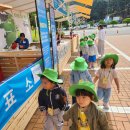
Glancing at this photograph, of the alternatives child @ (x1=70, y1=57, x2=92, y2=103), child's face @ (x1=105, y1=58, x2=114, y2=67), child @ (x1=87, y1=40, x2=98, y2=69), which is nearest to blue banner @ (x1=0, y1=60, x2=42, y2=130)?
child @ (x1=70, y1=57, x2=92, y2=103)

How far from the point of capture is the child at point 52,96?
9.71ft

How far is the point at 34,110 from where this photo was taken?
15.4 feet

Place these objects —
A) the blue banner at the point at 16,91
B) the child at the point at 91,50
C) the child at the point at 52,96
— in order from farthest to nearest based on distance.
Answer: the child at the point at 91,50
the blue banner at the point at 16,91
the child at the point at 52,96

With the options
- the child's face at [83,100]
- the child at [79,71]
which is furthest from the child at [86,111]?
the child at [79,71]

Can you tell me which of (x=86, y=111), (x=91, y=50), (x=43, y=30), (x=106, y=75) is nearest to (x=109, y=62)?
(x=106, y=75)

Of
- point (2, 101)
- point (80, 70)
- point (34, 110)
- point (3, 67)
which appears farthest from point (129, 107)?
point (3, 67)

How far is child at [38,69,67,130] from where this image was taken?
2.96m

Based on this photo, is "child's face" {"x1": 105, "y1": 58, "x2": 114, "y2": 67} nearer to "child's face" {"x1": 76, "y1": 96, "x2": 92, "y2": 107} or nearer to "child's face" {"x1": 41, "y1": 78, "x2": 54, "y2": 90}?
"child's face" {"x1": 41, "y1": 78, "x2": 54, "y2": 90}

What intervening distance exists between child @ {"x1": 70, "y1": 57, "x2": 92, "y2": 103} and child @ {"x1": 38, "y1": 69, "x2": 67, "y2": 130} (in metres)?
0.76

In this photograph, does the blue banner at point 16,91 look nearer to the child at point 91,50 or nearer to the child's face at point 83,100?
the child's face at point 83,100

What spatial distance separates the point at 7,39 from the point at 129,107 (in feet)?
22.9

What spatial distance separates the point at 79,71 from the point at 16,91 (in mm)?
1283

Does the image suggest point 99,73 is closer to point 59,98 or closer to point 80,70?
point 80,70

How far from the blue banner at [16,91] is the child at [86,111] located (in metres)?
1.32
